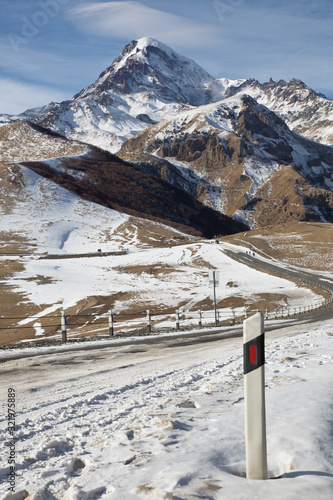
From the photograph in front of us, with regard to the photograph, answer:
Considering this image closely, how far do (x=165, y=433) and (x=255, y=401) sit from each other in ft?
5.37

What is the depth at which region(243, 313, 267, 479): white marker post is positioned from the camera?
11.2 feet

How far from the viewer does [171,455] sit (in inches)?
158

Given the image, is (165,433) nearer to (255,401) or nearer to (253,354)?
(255,401)

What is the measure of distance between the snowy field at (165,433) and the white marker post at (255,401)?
0.15 m

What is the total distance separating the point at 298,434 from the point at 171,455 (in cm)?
139

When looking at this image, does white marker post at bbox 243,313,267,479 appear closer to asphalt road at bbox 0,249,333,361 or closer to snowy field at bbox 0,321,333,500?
snowy field at bbox 0,321,333,500

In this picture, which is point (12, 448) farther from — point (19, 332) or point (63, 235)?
point (63, 235)

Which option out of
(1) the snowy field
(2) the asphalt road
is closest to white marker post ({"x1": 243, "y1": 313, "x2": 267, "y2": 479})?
(1) the snowy field

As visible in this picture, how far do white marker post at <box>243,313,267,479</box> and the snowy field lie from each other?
0.15m

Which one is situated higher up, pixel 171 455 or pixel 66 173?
pixel 66 173

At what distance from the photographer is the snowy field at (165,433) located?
3365 millimetres

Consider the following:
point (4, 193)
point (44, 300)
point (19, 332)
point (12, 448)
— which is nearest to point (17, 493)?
point (12, 448)

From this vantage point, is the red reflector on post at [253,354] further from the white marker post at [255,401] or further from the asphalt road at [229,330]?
the asphalt road at [229,330]

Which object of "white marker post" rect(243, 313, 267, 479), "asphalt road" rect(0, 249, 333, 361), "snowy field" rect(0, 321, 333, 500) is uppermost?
"white marker post" rect(243, 313, 267, 479)
